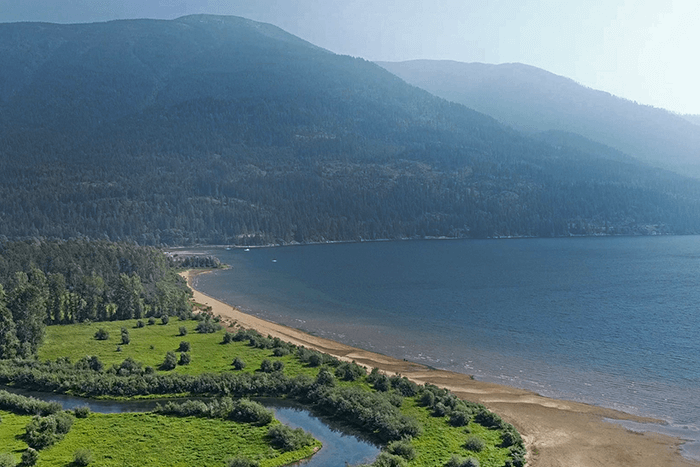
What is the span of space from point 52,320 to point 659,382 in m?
97.7

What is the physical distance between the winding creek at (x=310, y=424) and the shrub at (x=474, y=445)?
26.3 ft

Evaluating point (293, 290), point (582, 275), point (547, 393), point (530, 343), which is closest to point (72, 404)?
point (547, 393)

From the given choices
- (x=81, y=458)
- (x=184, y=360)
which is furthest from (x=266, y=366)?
(x=81, y=458)

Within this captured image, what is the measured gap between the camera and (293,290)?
160m

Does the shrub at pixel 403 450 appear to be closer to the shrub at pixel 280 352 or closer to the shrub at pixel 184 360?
the shrub at pixel 280 352

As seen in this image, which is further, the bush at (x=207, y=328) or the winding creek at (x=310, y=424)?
the bush at (x=207, y=328)

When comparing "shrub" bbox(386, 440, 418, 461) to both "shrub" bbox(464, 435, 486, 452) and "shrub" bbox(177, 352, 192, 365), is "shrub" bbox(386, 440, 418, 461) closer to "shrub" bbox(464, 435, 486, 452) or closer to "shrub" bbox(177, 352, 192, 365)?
"shrub" bbox(464, 435, 486, 452)

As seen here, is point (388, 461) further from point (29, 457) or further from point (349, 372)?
point (29, 457)

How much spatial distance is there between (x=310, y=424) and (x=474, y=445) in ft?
55.6

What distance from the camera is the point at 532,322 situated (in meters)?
111

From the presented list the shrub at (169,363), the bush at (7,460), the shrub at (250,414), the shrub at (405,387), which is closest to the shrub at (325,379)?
the shrub at (405,387)

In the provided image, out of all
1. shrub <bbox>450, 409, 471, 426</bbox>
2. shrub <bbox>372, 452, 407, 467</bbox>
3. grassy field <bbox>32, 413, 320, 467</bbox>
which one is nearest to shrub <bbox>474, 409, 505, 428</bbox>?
shrub <bbox>450, 409, 471, 426</bbox>

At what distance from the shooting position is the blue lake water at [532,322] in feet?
236

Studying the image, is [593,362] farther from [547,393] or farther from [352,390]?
[352,390]
